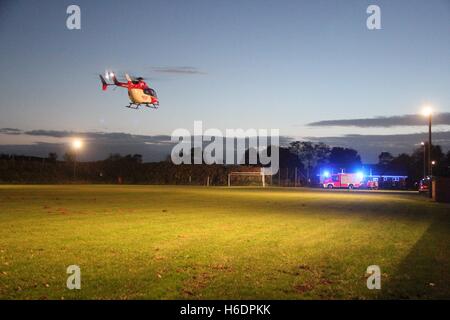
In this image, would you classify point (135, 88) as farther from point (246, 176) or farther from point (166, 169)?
point (166, 169)

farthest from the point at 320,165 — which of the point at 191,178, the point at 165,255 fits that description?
the point at 165,255

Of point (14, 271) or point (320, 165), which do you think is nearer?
point (14, 271)

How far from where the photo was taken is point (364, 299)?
7.62m

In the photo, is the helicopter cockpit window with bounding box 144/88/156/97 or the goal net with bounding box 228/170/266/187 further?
the goal net with bounding box 228/170/266/187

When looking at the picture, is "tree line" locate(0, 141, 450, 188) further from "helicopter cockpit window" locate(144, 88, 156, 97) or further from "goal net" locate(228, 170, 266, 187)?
"helicopter cockpit window" locate(144, 88, 156, 97)

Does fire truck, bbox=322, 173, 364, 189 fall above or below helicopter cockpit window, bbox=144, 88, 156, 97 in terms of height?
below

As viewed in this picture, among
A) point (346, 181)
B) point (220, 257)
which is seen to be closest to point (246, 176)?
point (346, 181)

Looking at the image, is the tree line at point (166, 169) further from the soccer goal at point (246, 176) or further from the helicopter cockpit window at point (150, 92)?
the helicopter cockpit window at point (150, 92)

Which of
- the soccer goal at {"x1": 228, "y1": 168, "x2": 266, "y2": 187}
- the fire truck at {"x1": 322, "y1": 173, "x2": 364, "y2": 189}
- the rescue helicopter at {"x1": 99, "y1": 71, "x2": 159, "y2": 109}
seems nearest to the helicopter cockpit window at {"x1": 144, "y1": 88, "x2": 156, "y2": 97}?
the rescue helicopter at {"x1": 99, "y1": 71, "x2": 159, "y2": 109}

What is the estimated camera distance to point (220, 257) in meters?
10.9

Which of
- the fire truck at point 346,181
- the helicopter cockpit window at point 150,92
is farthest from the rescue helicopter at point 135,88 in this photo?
the fire truck at point 346,181

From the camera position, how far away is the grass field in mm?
8023

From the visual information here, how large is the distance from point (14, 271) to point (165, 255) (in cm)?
314
